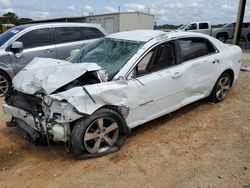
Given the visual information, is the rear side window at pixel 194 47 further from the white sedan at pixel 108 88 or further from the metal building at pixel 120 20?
the metal building at pixel 120 20

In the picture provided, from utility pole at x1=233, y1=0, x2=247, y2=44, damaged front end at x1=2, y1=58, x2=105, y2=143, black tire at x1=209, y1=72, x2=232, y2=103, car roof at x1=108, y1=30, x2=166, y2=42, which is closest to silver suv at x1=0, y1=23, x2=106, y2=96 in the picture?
damaged front end at x1=2, y1=58, x2=105, y2=143

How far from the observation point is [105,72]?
4.21 meters

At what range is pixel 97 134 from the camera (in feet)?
12.8

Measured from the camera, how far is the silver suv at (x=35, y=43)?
278 inches

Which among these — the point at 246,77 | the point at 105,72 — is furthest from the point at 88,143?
the point at 246,77

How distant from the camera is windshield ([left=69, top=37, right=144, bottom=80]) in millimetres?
4336

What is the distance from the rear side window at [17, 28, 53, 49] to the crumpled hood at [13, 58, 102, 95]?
319 centimetres

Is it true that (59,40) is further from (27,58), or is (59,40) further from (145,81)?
(145,81)

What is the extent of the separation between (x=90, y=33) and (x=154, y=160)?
5557 millimetres

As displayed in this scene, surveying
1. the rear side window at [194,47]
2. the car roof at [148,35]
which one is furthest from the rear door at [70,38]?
the rear side window at [194,47]

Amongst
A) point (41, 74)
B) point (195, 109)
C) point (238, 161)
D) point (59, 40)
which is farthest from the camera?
point (59, 40)

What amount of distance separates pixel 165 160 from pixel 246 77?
17.6 ft

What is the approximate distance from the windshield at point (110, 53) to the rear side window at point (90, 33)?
10.7ft

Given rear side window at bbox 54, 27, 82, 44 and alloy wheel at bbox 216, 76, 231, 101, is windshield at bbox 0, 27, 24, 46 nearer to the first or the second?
rear side window at bbox 54, 27, 82, 44
